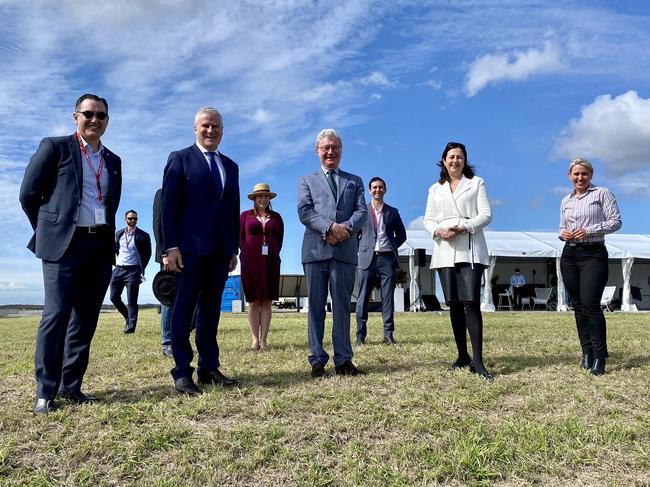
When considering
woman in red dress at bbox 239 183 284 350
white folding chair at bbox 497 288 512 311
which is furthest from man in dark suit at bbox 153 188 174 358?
white folding chair at bbox 497 288 512 311

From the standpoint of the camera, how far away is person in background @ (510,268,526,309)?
23212 millimetres

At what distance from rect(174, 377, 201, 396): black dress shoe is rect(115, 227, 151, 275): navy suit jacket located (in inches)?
246

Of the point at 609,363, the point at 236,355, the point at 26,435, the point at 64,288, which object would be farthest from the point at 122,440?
the point at 609,363

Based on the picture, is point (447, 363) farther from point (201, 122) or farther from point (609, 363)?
point (201, 122)

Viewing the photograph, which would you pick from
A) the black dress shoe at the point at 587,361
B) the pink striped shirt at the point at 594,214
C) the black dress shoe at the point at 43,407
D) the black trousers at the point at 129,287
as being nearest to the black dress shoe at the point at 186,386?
the black dress shoe at the point at 43,407

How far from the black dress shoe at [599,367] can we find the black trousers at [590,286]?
0.13 ft

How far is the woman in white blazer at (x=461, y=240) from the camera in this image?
14.9ft

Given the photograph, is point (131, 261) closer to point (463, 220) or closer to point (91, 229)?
point (91, 229)

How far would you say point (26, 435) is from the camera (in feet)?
10.0

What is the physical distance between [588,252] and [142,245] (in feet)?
24.1

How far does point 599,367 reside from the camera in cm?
473

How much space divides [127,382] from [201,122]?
6.96 ft

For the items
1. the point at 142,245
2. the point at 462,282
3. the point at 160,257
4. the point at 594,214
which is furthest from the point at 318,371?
the point at 142,245

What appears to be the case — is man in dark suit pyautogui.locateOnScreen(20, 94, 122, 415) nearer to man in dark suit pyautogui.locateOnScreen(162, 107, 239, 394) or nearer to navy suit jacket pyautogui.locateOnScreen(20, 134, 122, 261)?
navy suit jacket pyautogui.locateOnScreen(20, 134, 122, 261)
